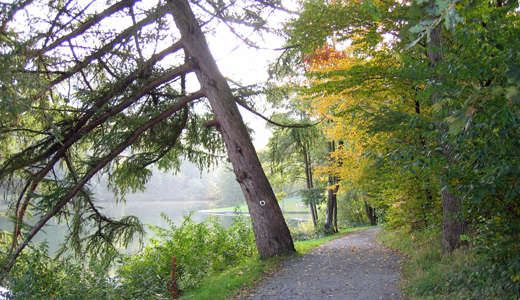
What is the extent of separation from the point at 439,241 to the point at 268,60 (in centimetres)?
660

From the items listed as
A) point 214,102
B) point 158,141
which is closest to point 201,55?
point 214,102

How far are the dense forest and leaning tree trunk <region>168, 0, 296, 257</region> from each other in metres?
0.03

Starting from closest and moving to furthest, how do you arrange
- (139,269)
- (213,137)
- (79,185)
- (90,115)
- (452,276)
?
(452,276) < (139,269) < (79,185) < (90,115) < (213,137)

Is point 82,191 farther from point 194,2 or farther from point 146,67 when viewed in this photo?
point 194,2

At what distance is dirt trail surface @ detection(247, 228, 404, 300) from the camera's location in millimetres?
5273

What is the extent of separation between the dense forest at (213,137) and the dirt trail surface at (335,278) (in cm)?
49

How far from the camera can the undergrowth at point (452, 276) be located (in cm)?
345

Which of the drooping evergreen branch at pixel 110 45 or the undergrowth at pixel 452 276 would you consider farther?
the drooping evergreen branch at pixel 110 45

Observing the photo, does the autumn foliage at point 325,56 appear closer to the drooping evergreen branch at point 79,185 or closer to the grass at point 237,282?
the drooping evergreen branch at point 79,185

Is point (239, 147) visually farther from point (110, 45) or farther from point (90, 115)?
point (110, 45)

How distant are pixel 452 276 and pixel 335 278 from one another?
2.17 metres

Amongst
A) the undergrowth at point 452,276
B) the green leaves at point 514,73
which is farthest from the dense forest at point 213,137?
the green leaves at point 514,73

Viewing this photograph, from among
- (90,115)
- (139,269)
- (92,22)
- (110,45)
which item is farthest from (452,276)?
(92,22)

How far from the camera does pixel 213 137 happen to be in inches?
387
